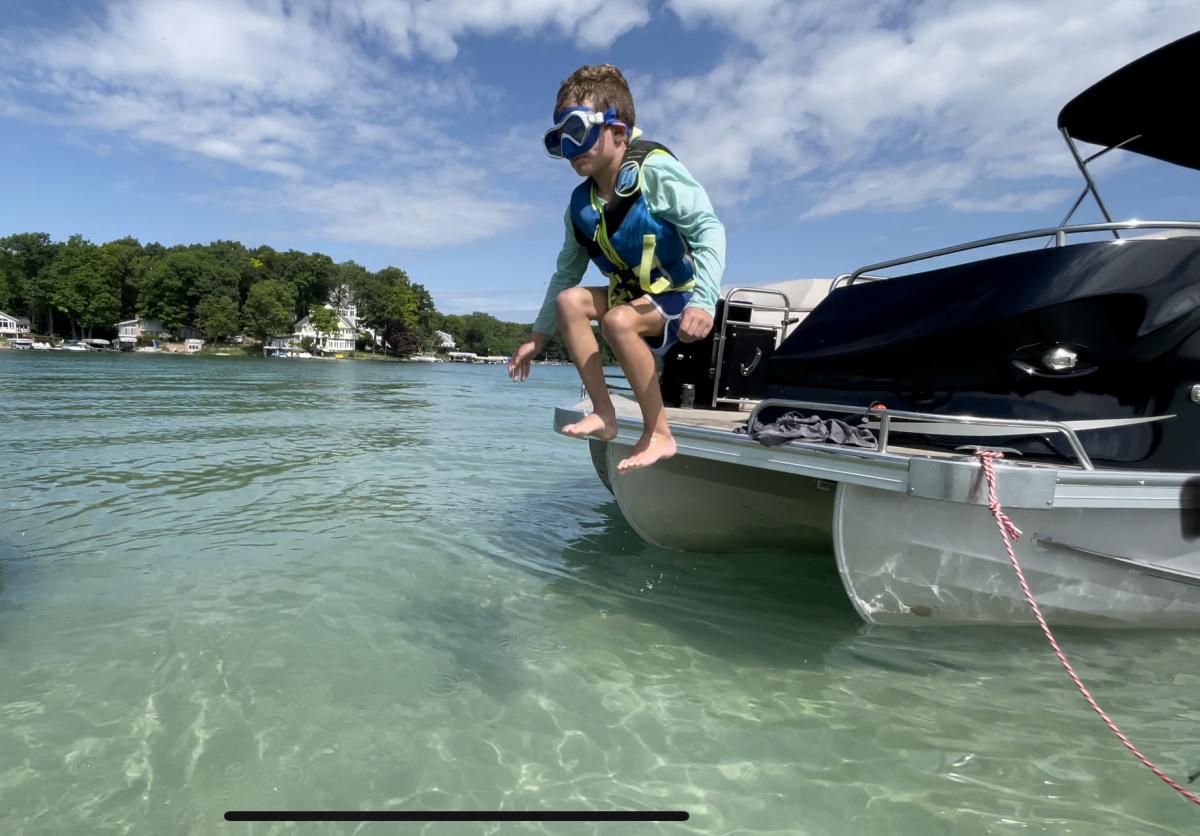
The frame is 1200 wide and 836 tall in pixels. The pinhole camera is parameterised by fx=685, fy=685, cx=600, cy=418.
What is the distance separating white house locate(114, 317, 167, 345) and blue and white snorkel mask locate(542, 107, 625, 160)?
383 ft

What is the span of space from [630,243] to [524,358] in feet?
3.18

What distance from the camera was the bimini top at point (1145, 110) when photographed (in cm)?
491

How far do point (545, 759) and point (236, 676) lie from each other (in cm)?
171

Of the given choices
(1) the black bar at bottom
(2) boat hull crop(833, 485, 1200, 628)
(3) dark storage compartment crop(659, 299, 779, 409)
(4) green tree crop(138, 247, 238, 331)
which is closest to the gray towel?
(2) boat hull crop(833, 485, 1200, 628)

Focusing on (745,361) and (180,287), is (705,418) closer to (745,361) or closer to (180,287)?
(745,361)

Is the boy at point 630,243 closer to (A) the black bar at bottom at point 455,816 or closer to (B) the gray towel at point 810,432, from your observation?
(B) the gray towel at point 810,432

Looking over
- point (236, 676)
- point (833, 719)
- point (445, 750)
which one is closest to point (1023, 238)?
point (833, 719)

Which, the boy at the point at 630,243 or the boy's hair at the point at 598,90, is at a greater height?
the boy's hair at the point at 598,90

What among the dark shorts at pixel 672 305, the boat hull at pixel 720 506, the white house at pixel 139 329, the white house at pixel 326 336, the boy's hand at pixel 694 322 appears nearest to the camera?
the boy's hand at pixel 694 322

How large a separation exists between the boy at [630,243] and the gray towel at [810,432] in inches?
45.3

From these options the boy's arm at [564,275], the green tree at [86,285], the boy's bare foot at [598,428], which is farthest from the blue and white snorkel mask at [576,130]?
the green tree at [86,285]

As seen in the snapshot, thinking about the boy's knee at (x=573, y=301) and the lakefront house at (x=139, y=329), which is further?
the lakefront house at (x=139, y=329)

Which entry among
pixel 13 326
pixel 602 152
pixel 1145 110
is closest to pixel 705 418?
pixel 602 152

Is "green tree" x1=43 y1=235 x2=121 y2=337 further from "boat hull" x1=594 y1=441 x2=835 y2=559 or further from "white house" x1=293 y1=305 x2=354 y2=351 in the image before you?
"boat hull" x1=594 y1=441 x2=835 y2=559
